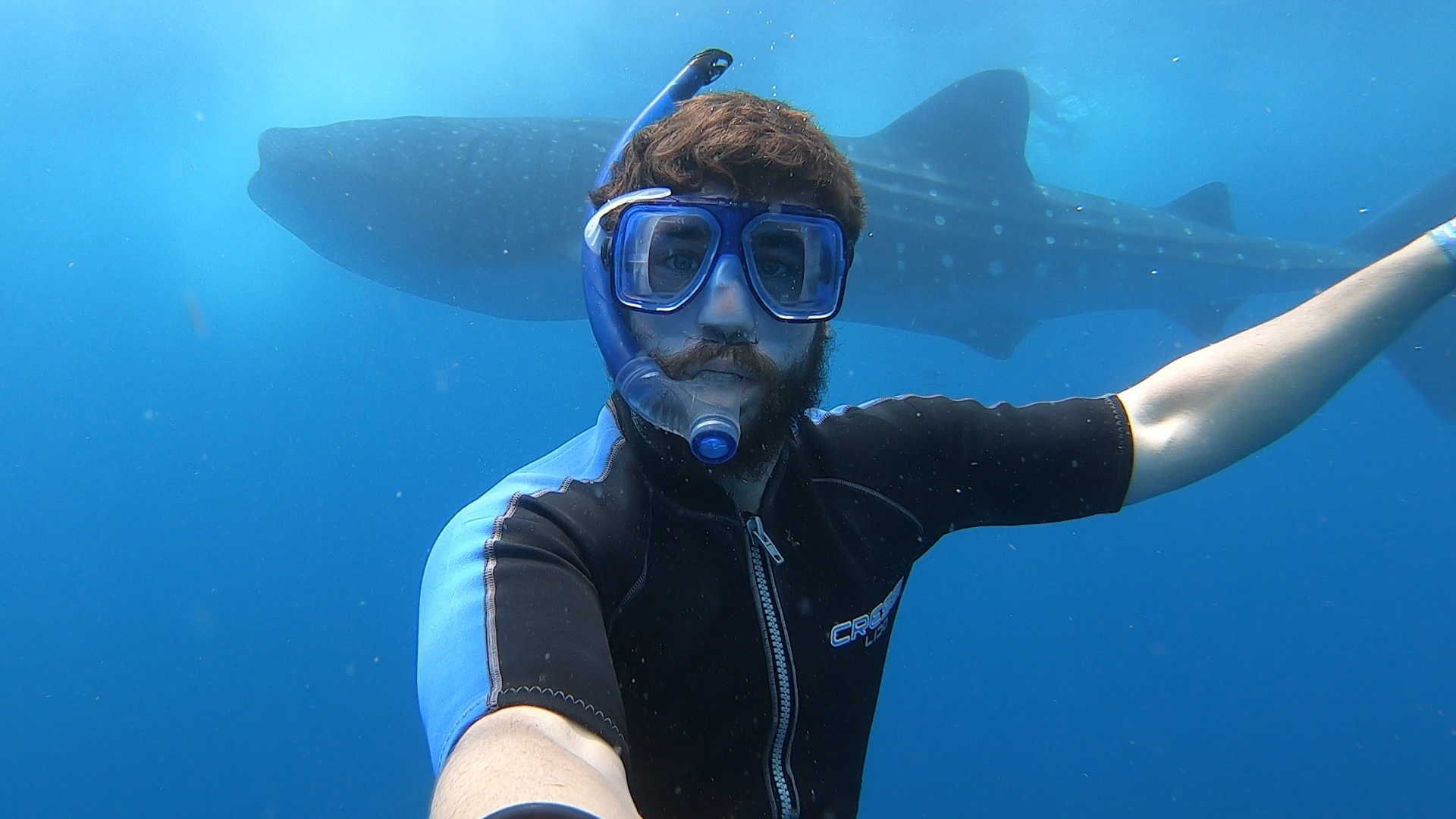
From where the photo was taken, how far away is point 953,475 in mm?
1989

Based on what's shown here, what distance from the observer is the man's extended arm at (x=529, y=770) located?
33.2 inches

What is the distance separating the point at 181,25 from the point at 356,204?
2132 centimetres

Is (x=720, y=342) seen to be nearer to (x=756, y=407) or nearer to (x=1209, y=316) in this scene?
(x=756, y=407)

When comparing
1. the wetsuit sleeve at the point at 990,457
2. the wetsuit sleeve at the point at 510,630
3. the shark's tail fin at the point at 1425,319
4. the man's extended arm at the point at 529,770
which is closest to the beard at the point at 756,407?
the wetsuit sleeve at the point at 990,457

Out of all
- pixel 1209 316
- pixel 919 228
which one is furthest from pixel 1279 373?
pixel 1209 316

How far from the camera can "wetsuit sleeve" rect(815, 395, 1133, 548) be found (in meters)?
1.93

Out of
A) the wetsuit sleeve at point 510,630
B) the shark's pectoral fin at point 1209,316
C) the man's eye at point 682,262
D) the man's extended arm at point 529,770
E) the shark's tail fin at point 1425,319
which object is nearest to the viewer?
the man's extended arm at point 529,770

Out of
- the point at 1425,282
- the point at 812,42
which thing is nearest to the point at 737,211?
the point at 1425,282

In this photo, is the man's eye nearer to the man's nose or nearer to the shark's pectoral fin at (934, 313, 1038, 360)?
the man's nose

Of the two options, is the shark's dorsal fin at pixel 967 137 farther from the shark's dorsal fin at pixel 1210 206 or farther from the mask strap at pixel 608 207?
the mask strap at pixel 608 207

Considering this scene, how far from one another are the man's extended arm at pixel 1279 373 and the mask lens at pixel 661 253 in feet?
4.03

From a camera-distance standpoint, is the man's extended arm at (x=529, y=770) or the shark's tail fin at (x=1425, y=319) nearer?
the man's extended arm at (x=529, y=770)

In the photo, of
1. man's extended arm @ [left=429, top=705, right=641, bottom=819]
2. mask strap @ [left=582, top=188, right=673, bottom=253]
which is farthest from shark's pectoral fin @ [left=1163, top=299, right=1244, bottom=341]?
man's extended arm @ [left=429, top=705, right=641, bottom=819]

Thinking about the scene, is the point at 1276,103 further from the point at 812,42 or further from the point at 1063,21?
the point at 812,42
